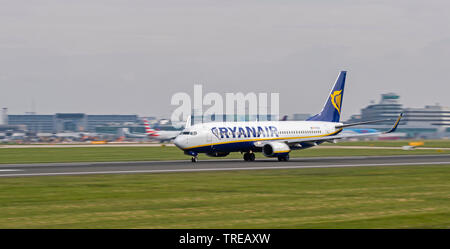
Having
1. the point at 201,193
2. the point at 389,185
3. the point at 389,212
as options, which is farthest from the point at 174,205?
the point at 389,185

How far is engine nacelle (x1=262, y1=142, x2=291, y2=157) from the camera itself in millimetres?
57656

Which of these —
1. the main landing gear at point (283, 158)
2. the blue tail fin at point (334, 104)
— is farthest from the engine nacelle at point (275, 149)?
the blue tail fin at point (334, 104)

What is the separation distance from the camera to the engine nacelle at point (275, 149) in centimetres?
5766

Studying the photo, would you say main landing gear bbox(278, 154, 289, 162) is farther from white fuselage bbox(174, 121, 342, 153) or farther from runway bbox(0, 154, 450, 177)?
runway bbox(0, 154, 450, 177)

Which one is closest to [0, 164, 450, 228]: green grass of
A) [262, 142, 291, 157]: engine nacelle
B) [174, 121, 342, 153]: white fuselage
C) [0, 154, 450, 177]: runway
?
[0, 154, 450, 177]: runway

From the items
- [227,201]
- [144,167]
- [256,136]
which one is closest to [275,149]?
[256,136]

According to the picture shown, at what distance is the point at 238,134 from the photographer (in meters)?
57.9

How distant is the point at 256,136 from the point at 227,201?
33956mm

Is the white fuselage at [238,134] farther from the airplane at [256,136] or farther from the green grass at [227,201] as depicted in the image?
the green grass at [227,201]

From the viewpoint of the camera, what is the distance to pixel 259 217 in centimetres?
2080

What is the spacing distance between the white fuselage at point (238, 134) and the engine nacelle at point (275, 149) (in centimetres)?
139

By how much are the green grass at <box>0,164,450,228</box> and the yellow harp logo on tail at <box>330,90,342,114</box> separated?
3001cm

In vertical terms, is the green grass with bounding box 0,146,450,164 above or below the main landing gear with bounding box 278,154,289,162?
below
